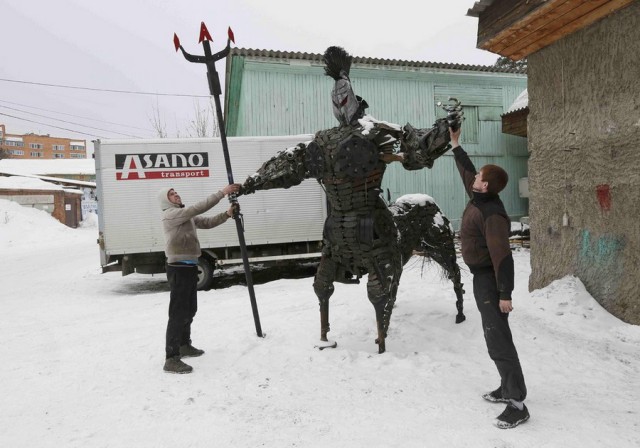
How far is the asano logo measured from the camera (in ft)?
27.9

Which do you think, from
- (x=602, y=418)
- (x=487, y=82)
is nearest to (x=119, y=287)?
(x=602, y=418)

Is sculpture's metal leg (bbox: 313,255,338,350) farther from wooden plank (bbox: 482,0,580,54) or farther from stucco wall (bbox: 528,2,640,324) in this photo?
wooden plank (bbox: 482,0,580,54)

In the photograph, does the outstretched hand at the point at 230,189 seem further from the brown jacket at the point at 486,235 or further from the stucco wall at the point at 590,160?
the stucco wall at the point at 590,160

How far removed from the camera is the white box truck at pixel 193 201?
850cm

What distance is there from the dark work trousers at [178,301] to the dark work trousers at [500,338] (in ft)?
8.34

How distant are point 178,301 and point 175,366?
0.56m

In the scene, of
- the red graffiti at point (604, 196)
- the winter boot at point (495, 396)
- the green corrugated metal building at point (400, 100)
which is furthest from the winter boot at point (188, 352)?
the green corrugated metal building at point (400, 100)

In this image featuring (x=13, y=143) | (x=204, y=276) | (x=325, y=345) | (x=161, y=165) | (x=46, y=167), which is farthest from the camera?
(x=13, y=143)

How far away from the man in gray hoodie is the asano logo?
4.78 m

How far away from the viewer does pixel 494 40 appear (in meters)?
5.66

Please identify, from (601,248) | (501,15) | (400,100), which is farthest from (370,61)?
(601,248)

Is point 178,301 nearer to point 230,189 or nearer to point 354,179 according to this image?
point 230,189

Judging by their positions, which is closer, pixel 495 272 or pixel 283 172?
pixel 495 272

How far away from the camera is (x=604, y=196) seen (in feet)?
16.8
